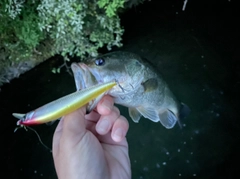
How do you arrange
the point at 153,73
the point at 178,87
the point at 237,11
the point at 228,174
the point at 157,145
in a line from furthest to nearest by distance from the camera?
the point at 237,11, the point at 178,87, the point at 157,145, the point at 228,174, the point at 153,73

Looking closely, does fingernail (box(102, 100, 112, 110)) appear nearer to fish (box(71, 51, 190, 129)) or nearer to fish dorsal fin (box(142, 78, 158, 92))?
fish (box(71, 51, 190, 129))

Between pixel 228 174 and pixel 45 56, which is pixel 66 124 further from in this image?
pixel 45 56

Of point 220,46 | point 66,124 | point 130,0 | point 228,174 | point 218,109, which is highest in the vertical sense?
point 66,124

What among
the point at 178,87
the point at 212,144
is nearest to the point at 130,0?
the point at 178,87

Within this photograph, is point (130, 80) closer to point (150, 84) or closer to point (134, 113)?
point (150, 84)

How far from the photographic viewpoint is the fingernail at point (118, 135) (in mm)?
1254

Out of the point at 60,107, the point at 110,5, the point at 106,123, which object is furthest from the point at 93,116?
the point at 110,5

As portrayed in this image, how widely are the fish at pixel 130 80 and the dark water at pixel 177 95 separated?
897 mm

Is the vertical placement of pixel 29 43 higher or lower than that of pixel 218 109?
higher

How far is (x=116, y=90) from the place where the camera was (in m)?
1.28

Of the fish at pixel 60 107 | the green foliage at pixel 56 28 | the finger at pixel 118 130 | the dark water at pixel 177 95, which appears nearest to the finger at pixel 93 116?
the finger at pixel 118 130

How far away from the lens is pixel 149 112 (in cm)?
152

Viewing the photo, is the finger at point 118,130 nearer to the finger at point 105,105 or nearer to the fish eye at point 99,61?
the finger at point 105,105

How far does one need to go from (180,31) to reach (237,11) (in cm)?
53
